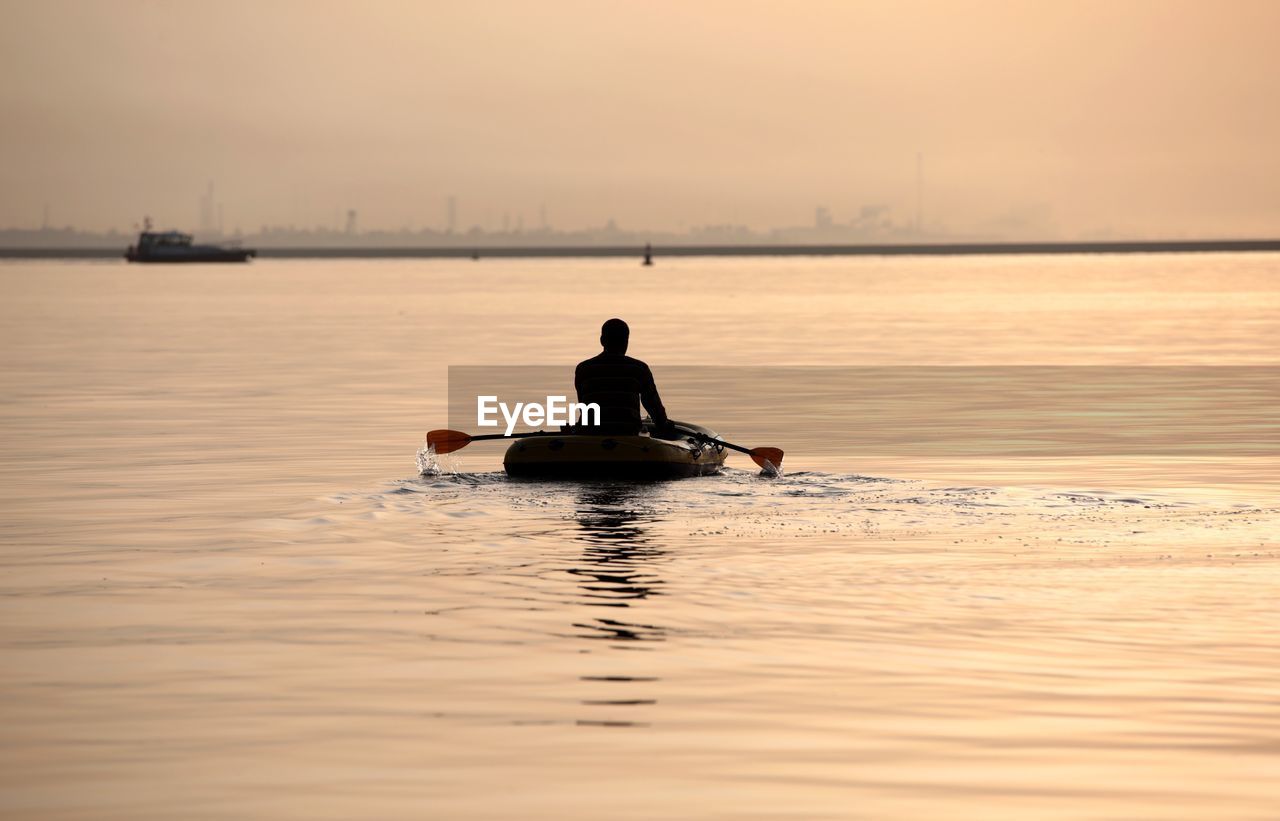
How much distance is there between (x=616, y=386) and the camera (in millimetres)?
23719

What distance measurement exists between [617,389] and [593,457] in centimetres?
93

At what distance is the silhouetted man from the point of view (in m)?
23.6

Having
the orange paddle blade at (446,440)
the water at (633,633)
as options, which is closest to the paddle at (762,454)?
the water at (633,633)

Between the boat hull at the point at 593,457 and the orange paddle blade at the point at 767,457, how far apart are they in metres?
1.58

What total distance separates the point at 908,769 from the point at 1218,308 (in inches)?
3872

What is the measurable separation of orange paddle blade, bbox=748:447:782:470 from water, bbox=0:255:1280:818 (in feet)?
0.76

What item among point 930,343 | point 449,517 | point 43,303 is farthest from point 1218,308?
point 449,517

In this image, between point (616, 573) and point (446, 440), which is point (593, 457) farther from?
point (616, 573)

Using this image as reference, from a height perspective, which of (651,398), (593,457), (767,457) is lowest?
(767,457)

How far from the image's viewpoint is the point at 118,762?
10148 mm

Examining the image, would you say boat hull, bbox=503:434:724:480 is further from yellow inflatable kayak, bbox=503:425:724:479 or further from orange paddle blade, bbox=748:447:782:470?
orange paddle blade, bbox=748:447:782:470
